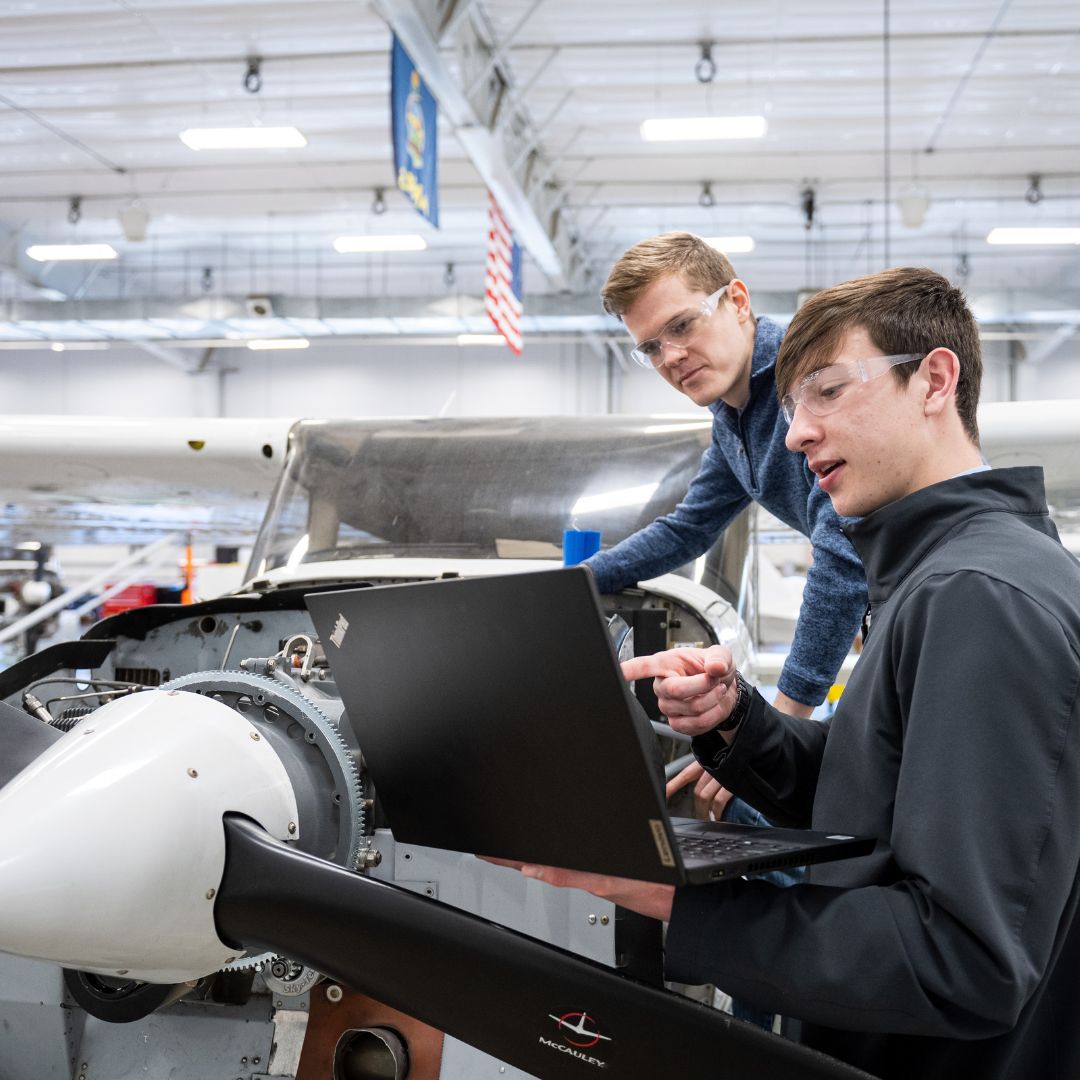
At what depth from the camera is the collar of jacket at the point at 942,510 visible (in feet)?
4.62

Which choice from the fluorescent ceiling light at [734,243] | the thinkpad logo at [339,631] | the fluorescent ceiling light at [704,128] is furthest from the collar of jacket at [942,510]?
the fluorescent ceiling light at [734,243]

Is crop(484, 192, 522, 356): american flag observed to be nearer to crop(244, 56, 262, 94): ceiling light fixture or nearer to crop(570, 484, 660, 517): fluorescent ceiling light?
crop(244, 56, 262, 94): ceiling light fixture

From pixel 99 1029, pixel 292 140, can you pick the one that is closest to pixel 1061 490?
pixel 99 1029

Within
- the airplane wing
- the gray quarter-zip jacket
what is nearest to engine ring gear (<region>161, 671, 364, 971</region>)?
the gray quarter-zip jacket

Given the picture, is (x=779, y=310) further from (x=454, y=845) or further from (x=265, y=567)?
(x=454, y=845)

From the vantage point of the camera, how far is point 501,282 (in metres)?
11.1

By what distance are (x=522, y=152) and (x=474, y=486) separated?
922 centimetres

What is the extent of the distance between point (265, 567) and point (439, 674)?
8.74 feet

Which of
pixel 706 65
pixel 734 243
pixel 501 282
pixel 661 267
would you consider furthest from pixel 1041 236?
pixel 661 267

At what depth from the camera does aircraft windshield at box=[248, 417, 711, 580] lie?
375 cm

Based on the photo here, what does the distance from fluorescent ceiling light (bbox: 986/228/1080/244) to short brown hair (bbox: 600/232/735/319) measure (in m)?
12.0

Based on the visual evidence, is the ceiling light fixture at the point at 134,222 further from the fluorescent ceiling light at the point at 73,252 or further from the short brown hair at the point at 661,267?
the short brown hair at the point at 661,267

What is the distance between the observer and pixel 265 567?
3.97 metres

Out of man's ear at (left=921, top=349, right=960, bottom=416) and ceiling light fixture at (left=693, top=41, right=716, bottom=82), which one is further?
ceiling light fixture at (left=693, top=41, right=716, bottom=82)
